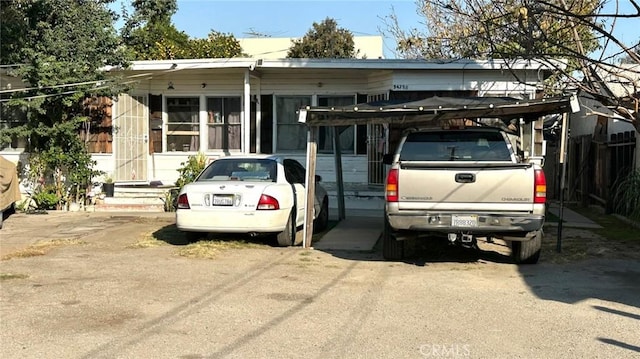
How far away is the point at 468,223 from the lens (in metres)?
8.10

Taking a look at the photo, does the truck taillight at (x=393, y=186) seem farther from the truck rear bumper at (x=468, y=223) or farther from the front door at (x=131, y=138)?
the front door at (x=131, y=138)

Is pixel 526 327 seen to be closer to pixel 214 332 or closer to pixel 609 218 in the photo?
pixel 214 332

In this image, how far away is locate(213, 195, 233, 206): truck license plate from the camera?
9539 mm

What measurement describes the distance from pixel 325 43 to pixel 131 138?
27213 mm

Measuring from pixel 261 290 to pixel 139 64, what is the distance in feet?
36.1

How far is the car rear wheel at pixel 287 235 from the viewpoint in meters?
10.0

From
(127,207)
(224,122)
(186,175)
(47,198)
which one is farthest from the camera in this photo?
(224,122)

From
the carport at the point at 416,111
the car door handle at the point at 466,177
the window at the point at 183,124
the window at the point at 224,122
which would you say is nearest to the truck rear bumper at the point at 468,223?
the car door handle at the point at 466,177

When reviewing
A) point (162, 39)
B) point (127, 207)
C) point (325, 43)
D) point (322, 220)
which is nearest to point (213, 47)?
point (162, 39)

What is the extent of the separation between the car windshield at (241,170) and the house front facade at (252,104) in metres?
5.74

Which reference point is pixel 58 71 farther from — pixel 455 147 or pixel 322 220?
pixel 455 147

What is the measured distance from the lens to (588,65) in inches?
419

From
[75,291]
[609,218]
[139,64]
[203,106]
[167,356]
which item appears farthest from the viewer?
[203,106]

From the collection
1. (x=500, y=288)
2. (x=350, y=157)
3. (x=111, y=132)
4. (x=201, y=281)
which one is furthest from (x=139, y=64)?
(x=500, y=288)
